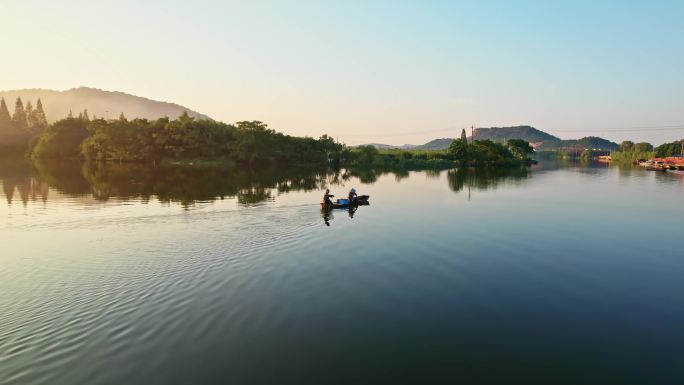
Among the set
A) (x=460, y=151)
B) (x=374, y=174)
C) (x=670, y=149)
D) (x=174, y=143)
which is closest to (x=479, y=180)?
(x=374, y=174)

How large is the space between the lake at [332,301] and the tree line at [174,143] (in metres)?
85.3

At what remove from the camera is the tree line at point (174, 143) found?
368ft

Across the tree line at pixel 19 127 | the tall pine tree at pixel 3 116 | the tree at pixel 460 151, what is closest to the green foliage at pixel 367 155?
the tree at pixel 460 151

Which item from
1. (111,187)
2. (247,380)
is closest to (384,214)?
(247,380)

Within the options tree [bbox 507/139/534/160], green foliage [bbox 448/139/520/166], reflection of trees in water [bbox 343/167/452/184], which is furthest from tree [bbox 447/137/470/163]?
tree [bbox 507/139/534/160]

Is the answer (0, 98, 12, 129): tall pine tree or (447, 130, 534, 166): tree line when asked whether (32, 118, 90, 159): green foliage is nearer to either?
(0, 98, 12, 129): tall pine tree

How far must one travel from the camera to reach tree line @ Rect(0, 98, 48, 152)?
14062 cm

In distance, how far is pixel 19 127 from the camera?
156 m

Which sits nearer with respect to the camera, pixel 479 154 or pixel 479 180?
pixel 479 180

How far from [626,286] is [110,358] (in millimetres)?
21649

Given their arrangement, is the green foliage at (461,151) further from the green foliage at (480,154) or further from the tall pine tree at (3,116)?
the tall pine tree at (3,116)

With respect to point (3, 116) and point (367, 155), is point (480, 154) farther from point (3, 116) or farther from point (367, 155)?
point (3, 116)

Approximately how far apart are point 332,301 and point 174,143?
376ft

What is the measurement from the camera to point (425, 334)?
1198 centimetres
